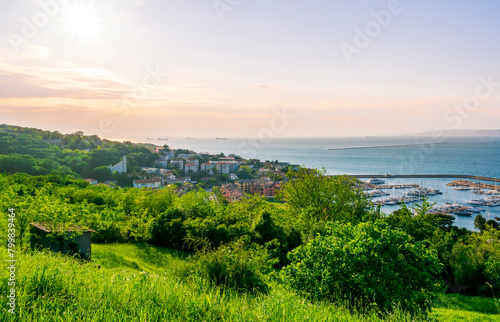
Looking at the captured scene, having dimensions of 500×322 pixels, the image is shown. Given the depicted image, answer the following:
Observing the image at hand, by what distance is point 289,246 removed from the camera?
1270 centimetres

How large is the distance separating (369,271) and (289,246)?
24.9 feet

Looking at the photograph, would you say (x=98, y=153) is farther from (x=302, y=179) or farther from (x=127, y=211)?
(x=302, y=179)

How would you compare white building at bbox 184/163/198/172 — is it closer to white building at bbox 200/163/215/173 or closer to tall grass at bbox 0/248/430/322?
white building at bbox 200/163/215/173

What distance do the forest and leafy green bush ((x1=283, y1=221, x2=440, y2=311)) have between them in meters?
0.02

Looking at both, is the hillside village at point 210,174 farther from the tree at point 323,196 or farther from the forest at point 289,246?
the tree at point 323,196

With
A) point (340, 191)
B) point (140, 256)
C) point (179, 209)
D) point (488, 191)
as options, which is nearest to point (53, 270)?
point (140, 256)

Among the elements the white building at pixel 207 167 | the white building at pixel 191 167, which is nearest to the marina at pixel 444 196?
the white building at pixel 207 167

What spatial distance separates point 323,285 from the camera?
218 inches

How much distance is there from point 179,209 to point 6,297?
11.4 m

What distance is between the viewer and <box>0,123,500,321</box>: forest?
16.5ft

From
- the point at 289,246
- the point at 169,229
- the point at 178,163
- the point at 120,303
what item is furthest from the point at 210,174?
the point at 120,303

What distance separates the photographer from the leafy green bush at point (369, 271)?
526 cm

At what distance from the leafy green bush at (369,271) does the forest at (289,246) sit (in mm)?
19

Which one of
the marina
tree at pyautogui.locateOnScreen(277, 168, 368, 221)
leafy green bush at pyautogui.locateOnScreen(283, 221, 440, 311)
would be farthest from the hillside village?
leafy green bush at pyautogui.locateOnScreen(283, 221, 440, 311)
